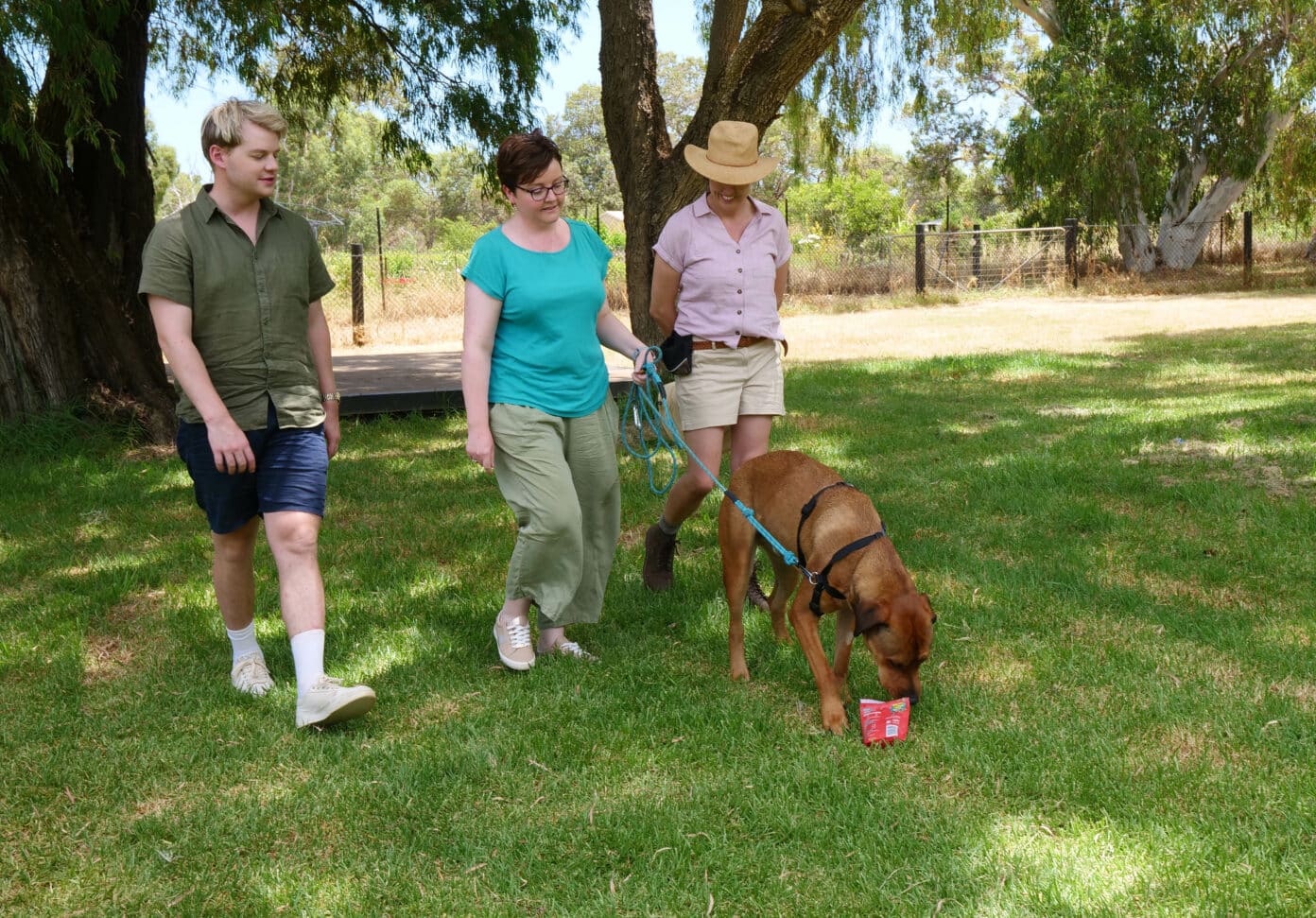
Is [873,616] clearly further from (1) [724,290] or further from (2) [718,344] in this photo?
(1) [724,290]

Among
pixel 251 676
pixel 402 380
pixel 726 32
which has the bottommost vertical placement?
pixel 251 676

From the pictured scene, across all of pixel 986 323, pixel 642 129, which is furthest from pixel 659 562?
pixel 986 323

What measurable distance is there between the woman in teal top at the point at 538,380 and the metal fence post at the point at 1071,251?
78.2 ft

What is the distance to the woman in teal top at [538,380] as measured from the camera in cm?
411

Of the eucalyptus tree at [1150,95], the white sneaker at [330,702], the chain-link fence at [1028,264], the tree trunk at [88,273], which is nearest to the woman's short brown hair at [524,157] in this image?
the white sneaker at [330,702]

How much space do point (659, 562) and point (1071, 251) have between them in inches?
921

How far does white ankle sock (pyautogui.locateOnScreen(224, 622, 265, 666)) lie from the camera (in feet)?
14.4

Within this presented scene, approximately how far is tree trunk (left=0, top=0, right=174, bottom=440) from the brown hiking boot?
5.57 metres

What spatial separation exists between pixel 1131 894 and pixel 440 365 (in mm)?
12097

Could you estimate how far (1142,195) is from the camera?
2636cm

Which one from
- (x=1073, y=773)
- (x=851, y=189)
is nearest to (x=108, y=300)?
(x=1073, y=773)

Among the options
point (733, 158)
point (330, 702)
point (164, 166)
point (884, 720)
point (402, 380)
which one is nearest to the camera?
point (884, 720)

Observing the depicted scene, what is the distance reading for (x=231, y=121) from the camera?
3670 mm

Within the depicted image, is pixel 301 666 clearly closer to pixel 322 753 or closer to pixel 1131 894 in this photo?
pixel 322 753
